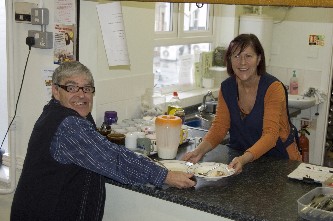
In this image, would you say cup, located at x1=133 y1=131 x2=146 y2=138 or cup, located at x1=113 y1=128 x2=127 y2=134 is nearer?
cup, located at x1=133 y1=131 x2=146 y2=138

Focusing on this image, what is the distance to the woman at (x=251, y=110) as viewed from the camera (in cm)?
256

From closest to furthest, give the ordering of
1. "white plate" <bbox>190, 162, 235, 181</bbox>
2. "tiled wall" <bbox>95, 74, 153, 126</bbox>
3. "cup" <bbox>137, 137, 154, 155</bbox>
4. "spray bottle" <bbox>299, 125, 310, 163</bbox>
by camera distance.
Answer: "white plate" <bbox>190, 162, 235, 181</bbox>
"cup" <bbox>137, 137, 154, 155</bbox>
"tiled wall" <bbox>95, 74, 153, 126</bbox>
"spray bottle" <bbox>299, 125, 310, 163</bbox>

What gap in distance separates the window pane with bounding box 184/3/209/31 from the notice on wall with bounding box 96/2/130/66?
5.45ft

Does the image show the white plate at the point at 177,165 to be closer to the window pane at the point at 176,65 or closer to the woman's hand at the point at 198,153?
the woman's hand at the point at 198,153

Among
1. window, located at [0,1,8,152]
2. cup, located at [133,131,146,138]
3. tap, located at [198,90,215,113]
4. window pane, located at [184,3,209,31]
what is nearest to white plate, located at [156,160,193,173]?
cup, located at [133,131,146,138]

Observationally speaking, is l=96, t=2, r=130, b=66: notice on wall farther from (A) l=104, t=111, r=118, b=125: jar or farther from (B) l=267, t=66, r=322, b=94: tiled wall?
(B) l=267, t=66, r=322, b=94: tiled wall

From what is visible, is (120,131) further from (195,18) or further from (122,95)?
(195,18)

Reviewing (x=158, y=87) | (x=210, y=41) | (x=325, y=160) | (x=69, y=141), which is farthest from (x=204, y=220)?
(x=325, y=160)

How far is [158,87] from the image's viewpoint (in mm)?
4250

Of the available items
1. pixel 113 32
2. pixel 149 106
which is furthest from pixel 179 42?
pixel 113 32

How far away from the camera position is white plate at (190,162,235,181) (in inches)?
87.9

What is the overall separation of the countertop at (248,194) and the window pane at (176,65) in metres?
2.00

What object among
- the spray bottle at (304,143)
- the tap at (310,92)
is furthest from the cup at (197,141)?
the tap at (310,92)

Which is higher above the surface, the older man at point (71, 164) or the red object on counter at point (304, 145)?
the older man at point (71, 164)
